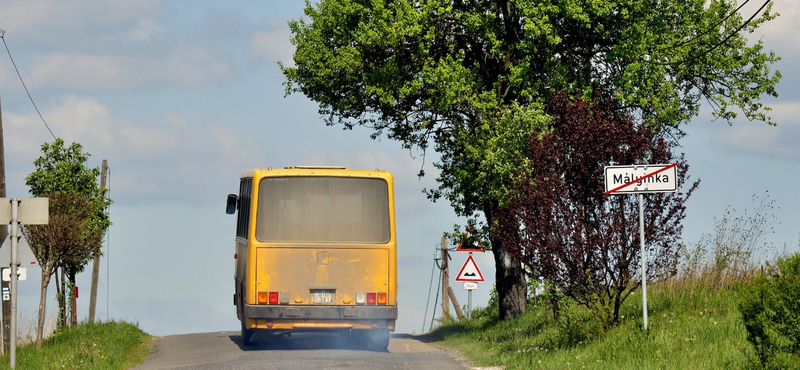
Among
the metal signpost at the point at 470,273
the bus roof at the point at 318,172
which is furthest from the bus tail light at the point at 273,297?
the metal signpost at the point at 470,273

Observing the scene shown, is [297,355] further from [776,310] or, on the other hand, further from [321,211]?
[776,310]

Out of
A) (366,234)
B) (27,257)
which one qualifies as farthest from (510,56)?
(27,257)

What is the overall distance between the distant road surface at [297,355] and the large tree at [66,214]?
3331 mm

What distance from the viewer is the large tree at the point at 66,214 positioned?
2280 centimetres

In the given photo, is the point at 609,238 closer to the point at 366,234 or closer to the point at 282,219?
the point at 366,234

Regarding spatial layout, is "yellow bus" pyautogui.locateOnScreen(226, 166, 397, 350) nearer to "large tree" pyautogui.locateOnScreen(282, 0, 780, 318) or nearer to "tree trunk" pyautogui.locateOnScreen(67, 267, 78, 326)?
"large tree" pyautogui.locateOnScreen(282, 0, 780, 318)

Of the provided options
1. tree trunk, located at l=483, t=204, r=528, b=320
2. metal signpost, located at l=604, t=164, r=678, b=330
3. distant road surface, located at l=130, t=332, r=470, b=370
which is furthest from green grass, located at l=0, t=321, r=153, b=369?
tree trunk, located at l=483, t=204, r=528, b=320

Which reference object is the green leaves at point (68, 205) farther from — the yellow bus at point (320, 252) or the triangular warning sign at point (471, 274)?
the triangular warning sign at point (471, 274)

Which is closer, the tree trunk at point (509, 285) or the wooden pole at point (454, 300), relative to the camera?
the tree trunk at point (509, 285)

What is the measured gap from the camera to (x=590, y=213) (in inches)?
603

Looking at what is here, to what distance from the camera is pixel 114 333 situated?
22.5 meters

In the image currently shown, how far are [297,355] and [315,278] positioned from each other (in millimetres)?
1646

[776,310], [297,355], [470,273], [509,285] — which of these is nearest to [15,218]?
[297,355]

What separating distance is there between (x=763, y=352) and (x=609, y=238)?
414 cm
